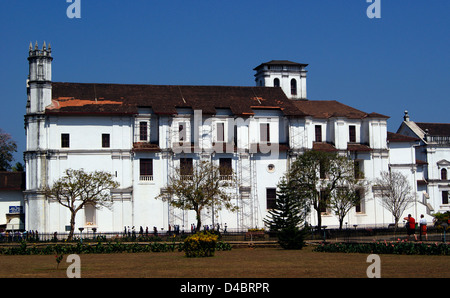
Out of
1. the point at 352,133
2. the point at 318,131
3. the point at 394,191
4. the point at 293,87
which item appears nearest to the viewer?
the point at 394,191

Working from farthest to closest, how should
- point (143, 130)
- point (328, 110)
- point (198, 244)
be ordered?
1. point (328, 110)
2. point (143, 130)
3. point (198, 244)

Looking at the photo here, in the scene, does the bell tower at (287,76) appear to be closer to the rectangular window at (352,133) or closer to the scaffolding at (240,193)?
the rectangular window at (352,133)

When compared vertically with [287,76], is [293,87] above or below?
below

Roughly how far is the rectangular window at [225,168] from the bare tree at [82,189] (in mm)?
9053

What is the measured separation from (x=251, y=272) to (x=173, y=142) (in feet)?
120

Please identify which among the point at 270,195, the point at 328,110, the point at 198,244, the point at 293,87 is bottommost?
the point at 198,244

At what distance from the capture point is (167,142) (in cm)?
5878

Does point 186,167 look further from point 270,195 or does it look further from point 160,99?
point 270,195

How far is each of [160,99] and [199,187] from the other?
13501mm

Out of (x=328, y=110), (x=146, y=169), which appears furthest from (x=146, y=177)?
(x=328, y=110)

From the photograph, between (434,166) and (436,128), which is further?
(436,128)

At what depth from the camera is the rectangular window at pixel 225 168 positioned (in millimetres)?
55769
